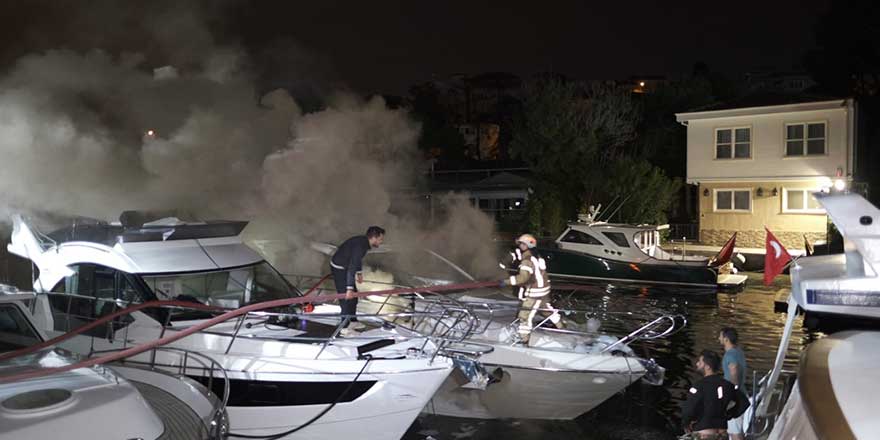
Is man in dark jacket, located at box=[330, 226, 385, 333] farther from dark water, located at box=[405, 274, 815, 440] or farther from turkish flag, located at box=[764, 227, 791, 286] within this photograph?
turkish flag, located at box=[764, 227, 791, 286]

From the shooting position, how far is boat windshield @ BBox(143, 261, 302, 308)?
8461 millimetres

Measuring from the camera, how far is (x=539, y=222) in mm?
28141

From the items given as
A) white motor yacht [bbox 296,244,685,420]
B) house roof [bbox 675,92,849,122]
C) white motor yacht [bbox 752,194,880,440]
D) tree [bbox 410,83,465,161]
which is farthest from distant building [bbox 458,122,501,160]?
white motor yacht [bbox 752,194,880,440]

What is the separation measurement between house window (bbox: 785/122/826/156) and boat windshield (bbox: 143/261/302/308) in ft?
74.7

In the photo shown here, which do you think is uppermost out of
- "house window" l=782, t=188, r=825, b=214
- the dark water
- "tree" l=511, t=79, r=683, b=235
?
"tree" l=511, t=79, r=683, b=235

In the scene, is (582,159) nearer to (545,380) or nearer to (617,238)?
(617,238)

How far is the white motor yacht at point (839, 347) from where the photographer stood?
8.23ft

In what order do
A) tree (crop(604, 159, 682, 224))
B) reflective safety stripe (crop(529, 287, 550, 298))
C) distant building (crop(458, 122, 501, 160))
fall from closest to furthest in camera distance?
reflective safety stripe (crop(529, 287, 550, 298)), tree (crop(604, 159, 682, 224)), distant building (crop(458, 122, 501, 160))

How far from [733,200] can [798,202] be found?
2320 millimetres

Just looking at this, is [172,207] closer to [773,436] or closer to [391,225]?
[391,225]

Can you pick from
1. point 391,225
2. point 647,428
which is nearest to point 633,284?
point 391,225

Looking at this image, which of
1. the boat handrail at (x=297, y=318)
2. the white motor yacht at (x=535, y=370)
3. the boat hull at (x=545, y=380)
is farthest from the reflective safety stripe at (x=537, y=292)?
the boat hull at (x=545, y=380)

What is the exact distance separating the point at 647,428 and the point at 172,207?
13141mm

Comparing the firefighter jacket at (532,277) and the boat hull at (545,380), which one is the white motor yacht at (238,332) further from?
the firefighter jacket at (532,277)
